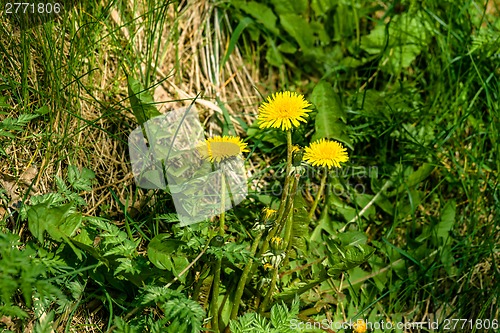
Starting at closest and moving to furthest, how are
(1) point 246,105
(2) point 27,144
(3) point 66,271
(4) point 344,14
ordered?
(3) point 66,271
(2) point 27,144
(1) point 246,105
(4) point 344,14

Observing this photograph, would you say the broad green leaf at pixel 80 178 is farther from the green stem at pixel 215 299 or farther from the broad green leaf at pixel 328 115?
the broad green leaf at pixel 328 115

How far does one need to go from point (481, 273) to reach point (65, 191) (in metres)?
1.69

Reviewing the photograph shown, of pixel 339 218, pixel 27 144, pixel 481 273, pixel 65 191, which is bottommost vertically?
pixel 481 273

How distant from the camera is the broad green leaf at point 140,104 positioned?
2.16m

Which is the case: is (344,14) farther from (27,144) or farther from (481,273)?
(27,144)

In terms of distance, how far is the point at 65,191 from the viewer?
1977 mm

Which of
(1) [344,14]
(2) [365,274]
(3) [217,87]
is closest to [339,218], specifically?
(2) [365,274]

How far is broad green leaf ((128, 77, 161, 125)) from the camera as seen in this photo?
216cm

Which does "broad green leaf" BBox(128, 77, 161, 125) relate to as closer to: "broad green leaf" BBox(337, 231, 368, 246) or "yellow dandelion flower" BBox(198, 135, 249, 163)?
"yellow dandelion flower" BBox(198, 135, 249, 163)
